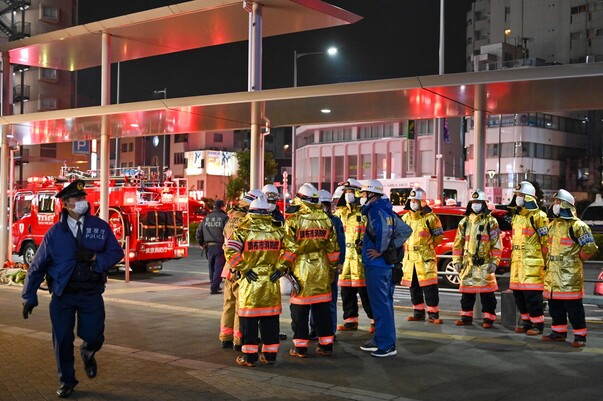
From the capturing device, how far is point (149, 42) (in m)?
15.8

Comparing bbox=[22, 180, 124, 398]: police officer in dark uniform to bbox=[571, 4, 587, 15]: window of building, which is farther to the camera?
bbox=[571, 4, 587, 15]: window of building

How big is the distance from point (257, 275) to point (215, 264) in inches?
280

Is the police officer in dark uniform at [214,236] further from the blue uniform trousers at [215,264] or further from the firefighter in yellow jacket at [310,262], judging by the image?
the firefighter in yellow jacket at [310,262]

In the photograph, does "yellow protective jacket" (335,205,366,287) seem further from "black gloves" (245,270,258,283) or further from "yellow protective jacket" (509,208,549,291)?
"black gloves" (245,270,258,283)

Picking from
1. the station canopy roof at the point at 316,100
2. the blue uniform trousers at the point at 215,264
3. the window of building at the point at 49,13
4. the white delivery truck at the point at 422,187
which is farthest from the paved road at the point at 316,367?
the window of building at the point at 49,13

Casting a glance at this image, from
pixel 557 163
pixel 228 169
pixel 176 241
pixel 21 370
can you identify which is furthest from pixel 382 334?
pixel 228 169

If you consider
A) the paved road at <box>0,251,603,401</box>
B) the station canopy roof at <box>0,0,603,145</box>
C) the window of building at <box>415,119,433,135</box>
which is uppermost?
the window of building at <box>415,119,433,135</box>

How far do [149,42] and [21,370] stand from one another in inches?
388

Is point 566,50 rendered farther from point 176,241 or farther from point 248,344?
point 248,344

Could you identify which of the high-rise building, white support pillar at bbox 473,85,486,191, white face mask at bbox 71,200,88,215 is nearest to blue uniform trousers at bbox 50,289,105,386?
white face mask at bbox 71,200,88,215

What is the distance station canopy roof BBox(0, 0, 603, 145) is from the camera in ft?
32.8

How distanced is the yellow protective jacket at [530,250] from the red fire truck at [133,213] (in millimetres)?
10911

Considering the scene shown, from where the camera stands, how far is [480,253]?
34.3 ft

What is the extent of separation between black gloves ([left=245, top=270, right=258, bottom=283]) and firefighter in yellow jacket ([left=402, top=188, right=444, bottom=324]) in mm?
3943
